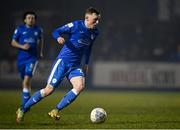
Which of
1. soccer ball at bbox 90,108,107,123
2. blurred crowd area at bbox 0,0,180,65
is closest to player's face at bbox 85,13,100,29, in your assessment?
soccer ball at bbox 90,108,107,123

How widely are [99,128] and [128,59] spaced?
15432 millimetres

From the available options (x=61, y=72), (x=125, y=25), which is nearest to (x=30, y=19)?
(x=61, y=72)

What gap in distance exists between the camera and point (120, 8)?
26.6m

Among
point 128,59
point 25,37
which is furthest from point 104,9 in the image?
point 25,37

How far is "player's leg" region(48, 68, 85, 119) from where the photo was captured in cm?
1102

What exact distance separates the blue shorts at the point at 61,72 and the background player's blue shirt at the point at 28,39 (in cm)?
371

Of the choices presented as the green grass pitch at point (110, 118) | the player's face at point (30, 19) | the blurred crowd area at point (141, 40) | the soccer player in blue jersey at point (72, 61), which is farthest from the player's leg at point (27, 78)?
the blurred crowd area at point (141, 40)

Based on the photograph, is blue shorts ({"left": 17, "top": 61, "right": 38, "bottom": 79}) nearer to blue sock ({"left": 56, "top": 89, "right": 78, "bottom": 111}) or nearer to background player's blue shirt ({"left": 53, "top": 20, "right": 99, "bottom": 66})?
background player's blue shirt ({"left": 53, "top": 20, "right": 99, "bottom": 66})

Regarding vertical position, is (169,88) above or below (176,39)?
below

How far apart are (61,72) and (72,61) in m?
0.29

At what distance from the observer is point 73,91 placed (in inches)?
438

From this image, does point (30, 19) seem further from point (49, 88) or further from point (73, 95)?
point (73, 95)

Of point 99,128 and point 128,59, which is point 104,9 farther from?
point 99,128

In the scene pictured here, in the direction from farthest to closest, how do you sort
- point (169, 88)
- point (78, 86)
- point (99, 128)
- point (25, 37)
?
point (169, 88) < point (25, 37) < point (78, 86) < point (99, 128)
